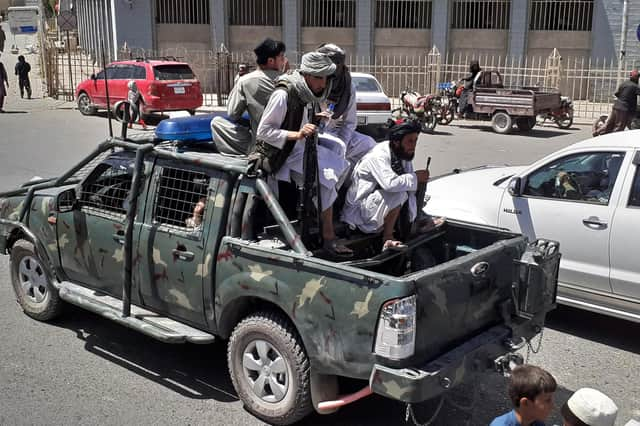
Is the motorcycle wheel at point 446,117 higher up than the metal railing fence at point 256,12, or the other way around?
the metal railing fence at point 256,12

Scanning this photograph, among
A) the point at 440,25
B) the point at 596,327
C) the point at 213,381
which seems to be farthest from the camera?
the point at 440,25

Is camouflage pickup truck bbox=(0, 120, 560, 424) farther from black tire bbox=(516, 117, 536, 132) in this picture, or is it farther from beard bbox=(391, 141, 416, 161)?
black tire bbox=(516, 117, 536, 132)

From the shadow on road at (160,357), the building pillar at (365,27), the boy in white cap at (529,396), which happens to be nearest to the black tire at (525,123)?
Result: the building pillar at (365,27)

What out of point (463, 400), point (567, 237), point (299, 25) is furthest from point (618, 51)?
point (463, 400)

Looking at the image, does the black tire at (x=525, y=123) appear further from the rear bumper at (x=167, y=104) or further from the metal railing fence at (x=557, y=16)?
the metal railing fence at (x=557, y=16)

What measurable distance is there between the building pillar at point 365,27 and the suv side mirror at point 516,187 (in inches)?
960

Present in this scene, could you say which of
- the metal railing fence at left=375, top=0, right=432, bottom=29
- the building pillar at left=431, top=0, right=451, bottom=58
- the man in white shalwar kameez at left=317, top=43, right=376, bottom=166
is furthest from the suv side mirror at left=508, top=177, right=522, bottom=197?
the metal railing fence at left=375, top=0, right=432, bottom=29

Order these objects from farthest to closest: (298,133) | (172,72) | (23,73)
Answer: (23,73)
(172,72)
(298,133)

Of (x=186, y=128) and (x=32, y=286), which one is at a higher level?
(x=186, y=128)

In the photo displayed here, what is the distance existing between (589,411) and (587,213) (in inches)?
138

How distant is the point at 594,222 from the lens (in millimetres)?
5902

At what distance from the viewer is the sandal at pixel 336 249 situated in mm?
4680

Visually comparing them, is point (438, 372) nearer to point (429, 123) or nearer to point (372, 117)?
point (372, 117)

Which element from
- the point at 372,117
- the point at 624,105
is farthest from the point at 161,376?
the point at 624,105
